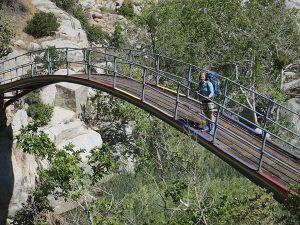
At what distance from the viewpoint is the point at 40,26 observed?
34719mm

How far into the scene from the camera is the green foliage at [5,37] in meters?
30.4

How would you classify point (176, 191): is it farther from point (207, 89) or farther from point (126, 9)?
point (126, 9)

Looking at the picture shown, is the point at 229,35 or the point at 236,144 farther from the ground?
the point at 236,144

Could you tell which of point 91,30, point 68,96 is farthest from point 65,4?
point 68,96

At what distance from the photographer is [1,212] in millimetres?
22219

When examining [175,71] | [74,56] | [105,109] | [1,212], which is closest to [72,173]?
[1,212]

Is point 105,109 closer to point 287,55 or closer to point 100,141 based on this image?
point 100,141

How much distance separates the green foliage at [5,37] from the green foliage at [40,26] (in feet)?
11.2

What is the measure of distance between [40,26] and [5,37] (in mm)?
4533

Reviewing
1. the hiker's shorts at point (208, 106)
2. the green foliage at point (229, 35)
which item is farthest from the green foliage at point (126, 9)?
the hiker's shorts at point (208, 106)

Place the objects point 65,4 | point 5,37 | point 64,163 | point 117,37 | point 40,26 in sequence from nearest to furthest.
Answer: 1. point 64,163
2. point 5,37
3. point 40,26
4. point 117,37
5. point 65,4

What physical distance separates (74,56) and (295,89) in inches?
615

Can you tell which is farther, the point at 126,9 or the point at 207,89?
the point at 126,9

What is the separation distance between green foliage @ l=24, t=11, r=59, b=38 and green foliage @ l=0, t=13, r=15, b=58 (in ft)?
11.2
